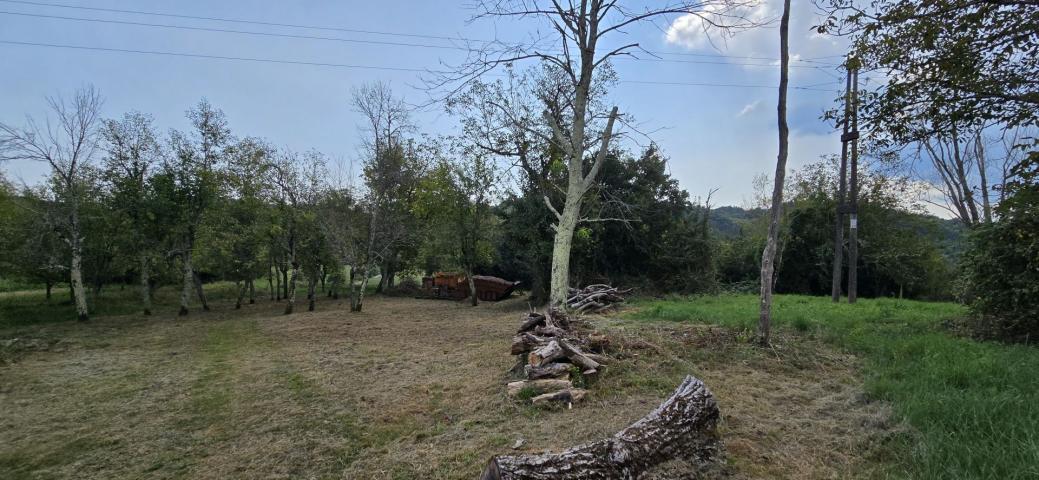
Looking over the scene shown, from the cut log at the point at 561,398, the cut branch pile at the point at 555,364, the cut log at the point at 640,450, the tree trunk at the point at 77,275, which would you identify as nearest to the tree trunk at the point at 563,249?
the cut branch pile at the point at 555,364

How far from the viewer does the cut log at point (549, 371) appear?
5.12 meters

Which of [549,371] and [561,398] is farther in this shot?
[549,371]

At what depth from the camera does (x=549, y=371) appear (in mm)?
5156

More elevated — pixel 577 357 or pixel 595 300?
pixel 577 357

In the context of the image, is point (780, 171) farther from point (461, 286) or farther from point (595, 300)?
point (461, 286)

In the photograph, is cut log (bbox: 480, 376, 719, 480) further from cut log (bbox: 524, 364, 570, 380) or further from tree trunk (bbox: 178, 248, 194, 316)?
tree trunk (bbox: 178, 248, 194, 316)

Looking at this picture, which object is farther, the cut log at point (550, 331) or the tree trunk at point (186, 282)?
the tree trunk at point (186, 282)

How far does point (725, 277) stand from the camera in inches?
941

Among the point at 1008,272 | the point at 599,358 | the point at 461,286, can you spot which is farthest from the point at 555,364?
the point at 461,286

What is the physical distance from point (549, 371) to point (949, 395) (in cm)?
365

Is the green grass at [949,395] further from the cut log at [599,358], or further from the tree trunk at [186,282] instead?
the tree trunk at [186,282]

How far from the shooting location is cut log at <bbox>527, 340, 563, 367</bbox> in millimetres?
5291

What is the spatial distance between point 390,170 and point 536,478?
15.1 meters

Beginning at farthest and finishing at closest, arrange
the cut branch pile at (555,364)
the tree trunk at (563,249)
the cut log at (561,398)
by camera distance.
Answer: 1. the tree trunk at (563,249)
2. the cut branch pile at (555,364)
3. the cut log at (561,398)
